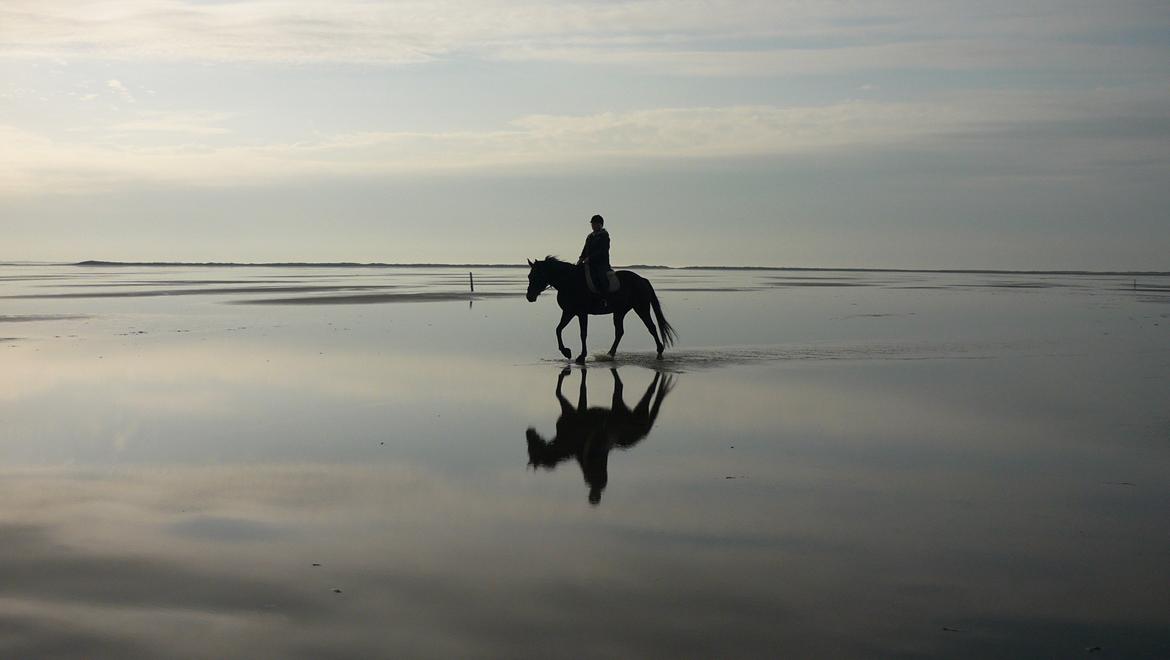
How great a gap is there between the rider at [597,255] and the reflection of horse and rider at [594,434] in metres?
→ 4.68

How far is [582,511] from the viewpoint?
7570 millimetres

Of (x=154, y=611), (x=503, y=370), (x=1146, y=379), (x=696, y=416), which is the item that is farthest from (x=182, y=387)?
(x=1146, y=379)

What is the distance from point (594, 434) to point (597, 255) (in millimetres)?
8238

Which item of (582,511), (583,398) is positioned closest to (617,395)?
(583,398)

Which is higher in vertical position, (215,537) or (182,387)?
(182,387)

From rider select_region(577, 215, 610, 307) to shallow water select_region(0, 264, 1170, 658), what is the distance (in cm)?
237

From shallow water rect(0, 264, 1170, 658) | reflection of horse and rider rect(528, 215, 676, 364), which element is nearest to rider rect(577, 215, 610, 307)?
reflection of horse and rider rect(528, 215, 676, 364)

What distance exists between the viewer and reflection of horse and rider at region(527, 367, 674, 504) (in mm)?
9336

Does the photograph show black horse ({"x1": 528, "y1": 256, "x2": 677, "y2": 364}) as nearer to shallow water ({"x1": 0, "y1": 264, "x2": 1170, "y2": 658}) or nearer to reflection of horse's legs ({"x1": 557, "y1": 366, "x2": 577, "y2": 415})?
shallow water ({"x1": 0, "y1": 264, "x2": 1170, "y2": 658})

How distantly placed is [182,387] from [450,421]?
16.6ft

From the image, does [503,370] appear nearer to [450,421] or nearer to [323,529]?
[450,421]

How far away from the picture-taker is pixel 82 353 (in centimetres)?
1944

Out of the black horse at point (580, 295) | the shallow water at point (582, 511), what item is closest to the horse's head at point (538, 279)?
the black horse at point (580, 295)

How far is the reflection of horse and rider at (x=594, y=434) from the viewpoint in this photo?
9336 mm
